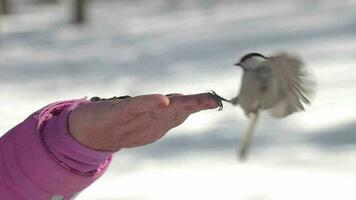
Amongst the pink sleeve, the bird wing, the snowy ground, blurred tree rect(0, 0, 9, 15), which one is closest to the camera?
the bird wing

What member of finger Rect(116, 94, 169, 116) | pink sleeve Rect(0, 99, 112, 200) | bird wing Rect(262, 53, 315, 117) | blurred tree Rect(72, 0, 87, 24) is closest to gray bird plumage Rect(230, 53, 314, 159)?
bird wing Rect(262, 53, 315, 117)

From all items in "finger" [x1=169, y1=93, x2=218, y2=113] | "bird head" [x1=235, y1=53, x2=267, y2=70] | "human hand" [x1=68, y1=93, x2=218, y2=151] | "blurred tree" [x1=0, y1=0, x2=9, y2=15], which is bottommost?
"blurred tree" [x1=0, y1=0, x2=9, y2=15]

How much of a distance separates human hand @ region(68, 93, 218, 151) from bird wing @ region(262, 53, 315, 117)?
3.2 inches

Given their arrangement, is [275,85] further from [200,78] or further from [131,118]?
[200,78]

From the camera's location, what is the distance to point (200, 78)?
17.4 feet

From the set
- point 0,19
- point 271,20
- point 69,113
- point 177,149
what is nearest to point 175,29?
point 271,20

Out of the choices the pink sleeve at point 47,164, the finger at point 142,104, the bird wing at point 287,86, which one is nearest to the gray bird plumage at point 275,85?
the bird wing at point 287,86

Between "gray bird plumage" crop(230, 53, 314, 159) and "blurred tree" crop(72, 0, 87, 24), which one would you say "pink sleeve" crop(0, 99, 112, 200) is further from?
"blurred tree" crop(72, 0, 87, 24)

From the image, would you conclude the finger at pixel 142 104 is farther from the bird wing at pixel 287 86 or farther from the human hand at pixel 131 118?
the bird wing at pixel 287 86

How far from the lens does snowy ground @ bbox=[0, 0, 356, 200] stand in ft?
10.2

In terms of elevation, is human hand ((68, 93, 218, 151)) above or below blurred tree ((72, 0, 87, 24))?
above

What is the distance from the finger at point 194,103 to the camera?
3.42ft

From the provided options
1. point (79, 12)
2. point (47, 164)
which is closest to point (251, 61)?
point (47, 164)

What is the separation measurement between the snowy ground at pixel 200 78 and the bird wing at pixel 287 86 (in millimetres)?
341
